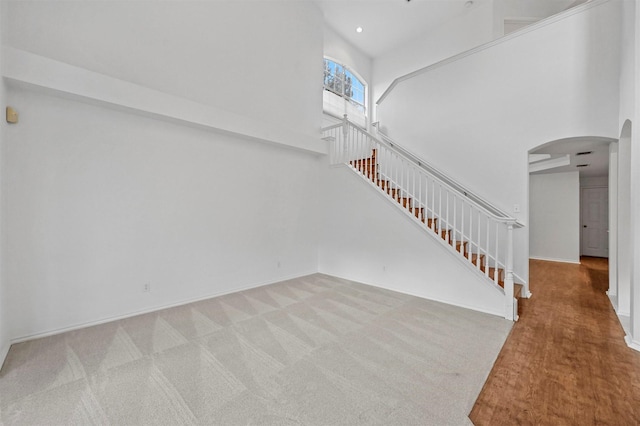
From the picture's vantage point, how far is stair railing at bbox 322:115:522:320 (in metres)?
3.66

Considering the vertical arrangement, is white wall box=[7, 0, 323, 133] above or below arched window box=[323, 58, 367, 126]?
below

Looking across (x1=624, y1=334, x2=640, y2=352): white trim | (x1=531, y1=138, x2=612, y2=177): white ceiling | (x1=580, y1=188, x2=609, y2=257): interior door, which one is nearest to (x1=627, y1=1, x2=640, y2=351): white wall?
(x1=624, y1=334, x2=640, y2=352): white trim

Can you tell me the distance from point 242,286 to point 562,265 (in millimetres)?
8197

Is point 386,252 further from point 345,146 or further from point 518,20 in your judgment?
point 518,20

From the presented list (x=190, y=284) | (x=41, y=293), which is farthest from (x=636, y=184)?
(x=41, y=293)

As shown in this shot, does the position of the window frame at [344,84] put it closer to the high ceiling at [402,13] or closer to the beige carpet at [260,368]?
the high ceiling at [402,13]

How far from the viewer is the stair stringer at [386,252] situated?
3.81 m

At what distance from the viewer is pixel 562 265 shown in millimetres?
7172

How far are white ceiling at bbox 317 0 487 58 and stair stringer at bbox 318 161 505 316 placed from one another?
13.0 ft

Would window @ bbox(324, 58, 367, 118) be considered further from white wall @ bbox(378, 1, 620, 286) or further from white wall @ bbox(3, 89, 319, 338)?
white wall @ bbox(3, 89, 319, 338)

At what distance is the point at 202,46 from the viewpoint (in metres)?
4.06

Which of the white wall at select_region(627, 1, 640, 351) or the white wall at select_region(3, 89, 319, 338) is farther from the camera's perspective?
the white wall at select_region(3, 89, 319, 338)

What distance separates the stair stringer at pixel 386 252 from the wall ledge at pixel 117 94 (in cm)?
188

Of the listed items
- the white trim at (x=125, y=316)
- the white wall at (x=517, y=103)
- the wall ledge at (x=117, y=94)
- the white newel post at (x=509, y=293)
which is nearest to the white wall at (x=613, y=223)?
the white wall at (x=517, y=103)
